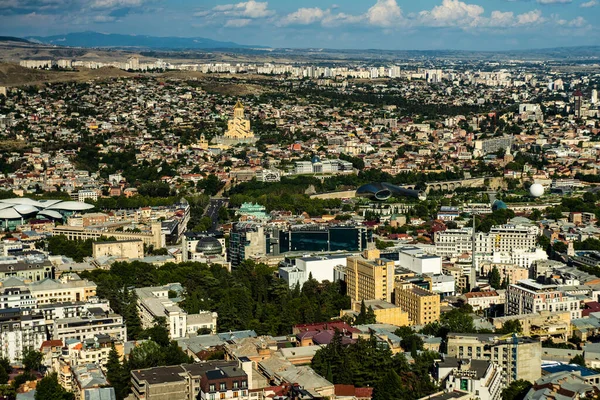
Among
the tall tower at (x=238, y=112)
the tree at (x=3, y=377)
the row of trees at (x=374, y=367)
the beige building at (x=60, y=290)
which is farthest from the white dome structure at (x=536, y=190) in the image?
the tree at (x=3, y=377)

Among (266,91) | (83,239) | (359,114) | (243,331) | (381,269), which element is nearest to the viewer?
(243,331)

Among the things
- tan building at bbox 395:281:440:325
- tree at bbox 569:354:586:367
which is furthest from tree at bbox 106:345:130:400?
tree at bbox 569:354:586:367

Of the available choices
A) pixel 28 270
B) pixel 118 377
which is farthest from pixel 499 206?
pixel 118 377

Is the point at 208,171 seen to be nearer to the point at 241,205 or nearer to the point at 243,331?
the point at 241,205

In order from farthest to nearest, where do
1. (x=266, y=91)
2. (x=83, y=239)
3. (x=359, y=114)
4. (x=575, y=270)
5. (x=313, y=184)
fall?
(x=266, y=91), (x=359, y=114), (x=313, y=184), (x=83, y=239), (x=575, y=270)

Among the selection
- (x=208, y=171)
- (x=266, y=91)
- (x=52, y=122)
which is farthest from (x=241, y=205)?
(x=266, y=91)

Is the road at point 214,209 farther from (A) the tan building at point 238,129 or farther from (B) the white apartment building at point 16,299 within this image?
(A) the tan building at point 238,129

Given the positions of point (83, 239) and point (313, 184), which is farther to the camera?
point (313, 184)
